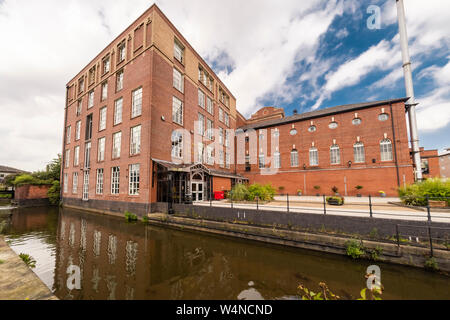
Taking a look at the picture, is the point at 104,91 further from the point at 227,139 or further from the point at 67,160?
the point at 227,139

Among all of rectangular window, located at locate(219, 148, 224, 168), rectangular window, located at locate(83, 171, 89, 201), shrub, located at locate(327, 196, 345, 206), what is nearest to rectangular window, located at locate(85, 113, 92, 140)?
rectangular window, located at locate(83, 171, 89, 201)

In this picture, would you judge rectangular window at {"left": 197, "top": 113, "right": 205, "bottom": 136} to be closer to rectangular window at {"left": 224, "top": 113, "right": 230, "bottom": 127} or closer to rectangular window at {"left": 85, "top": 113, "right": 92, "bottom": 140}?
rectangular window at {"left": 224, "top": 113, "right": 230, "bottom": 127}

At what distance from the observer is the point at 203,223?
33.1ft

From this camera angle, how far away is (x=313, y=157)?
2294 centimetres


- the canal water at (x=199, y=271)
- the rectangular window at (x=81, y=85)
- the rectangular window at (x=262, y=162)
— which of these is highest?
the rectangular window at (x=81, y=85)

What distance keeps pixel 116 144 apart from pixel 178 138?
19.7 ft

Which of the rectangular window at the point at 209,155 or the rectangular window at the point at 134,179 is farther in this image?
the rectangular window at the point at 209,155

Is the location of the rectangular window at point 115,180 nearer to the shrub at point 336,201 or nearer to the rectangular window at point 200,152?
the rectangular window at point 200,152

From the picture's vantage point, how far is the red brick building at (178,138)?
47.8 ft

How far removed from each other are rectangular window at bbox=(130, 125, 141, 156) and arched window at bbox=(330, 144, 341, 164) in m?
21.8

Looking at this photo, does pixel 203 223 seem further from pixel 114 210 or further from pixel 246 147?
pixel 246 147

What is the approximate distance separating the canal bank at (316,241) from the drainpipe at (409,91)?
59.1 ft

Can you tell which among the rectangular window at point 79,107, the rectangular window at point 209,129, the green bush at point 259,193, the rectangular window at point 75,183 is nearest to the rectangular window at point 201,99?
the rectangular window at point 209,129
